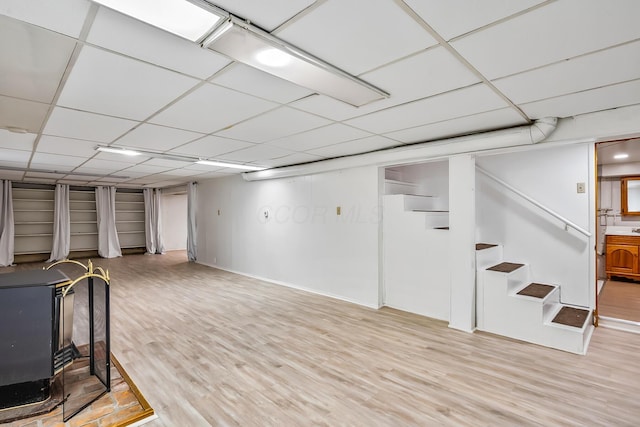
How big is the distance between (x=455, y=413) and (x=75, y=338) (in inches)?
156

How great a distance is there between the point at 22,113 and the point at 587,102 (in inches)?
189

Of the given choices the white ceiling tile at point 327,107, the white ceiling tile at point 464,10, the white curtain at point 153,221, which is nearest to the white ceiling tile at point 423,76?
the white ceiling tile at point 464,10

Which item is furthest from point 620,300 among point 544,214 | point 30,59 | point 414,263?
point 30,59

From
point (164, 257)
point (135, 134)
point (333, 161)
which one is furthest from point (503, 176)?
point (164, 257)

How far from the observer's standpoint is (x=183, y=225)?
11.9 m

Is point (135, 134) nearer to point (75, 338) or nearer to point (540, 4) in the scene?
point (75, 338)

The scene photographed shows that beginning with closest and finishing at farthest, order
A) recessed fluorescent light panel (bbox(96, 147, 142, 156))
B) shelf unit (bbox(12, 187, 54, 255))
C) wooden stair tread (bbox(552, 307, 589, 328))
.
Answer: wooden stair tread (bbox(552, 307, 589, 328)) < recessed fluorescent light panel (bbox(96, 147, 142, 156)) < shelf unit (bbox(12, 187, 54, 255))

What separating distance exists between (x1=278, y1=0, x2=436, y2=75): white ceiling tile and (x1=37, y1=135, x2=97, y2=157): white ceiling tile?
3504mm

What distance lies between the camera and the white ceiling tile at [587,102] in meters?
2.27

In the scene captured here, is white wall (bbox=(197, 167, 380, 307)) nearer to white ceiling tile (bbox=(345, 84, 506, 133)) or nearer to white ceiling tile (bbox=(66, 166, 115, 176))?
white ceiling tile (bbox=(345, 84, 506, 133))

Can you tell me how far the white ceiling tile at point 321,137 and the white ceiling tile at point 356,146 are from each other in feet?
0.57

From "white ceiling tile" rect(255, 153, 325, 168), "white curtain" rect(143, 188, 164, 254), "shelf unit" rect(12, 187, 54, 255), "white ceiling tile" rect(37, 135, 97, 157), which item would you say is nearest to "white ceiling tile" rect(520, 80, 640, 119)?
"white ceiling tile" rect(255, 153, 325, 168)

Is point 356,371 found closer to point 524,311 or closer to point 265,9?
point 524,311

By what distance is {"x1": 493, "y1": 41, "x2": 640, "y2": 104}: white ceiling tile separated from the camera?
178cm
